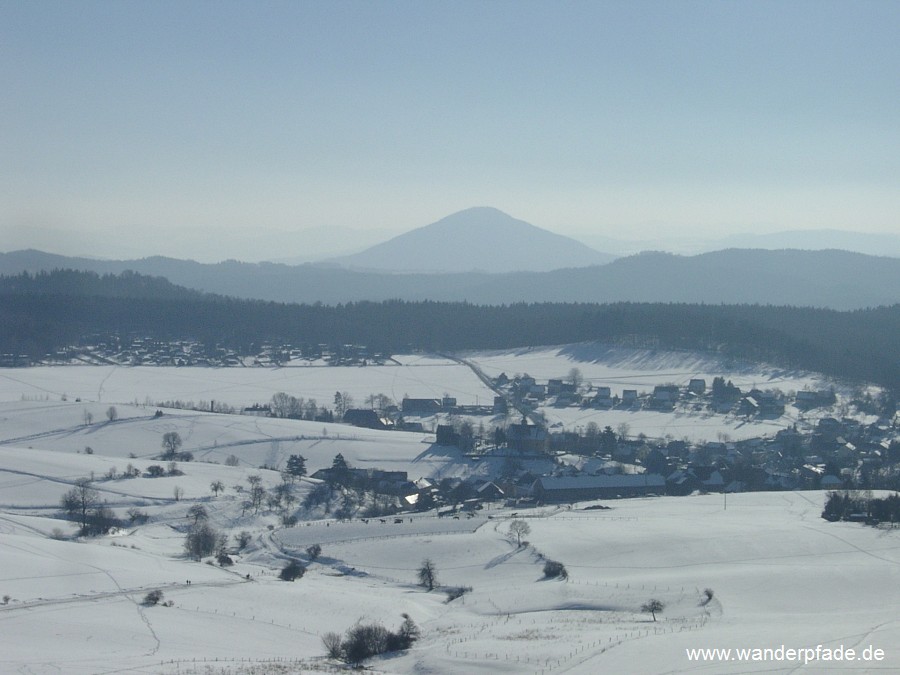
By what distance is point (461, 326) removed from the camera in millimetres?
72688

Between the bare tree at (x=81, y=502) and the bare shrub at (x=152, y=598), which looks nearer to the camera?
the bare shrub at (x=152, y=598)

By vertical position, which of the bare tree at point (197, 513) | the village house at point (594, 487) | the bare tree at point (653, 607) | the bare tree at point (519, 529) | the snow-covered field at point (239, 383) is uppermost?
the snow-covered field at point (239, 383)

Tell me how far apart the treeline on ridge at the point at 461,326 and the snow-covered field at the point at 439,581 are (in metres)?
32.5

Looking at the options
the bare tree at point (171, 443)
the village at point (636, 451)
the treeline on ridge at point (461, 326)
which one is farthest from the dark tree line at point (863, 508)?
the treeline on ridge at point (461, 326)

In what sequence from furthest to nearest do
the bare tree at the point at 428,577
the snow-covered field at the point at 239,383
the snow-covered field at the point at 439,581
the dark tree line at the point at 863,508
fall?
the snow-covered field at the point at 239,383
the dark tree line at the point at 863,508
the bare tree at the point at 428,577
the snow-covered field at the point at 439,581

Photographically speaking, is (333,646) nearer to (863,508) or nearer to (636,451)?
(863,508)

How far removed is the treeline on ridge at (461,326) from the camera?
60.1 metres

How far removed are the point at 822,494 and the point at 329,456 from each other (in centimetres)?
1610

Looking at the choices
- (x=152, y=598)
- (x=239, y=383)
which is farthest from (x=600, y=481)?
(x=239, y=383)

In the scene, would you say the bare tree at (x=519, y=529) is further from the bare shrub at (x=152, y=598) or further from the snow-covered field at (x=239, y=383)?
the snow-covered field at (x=239, y=383)

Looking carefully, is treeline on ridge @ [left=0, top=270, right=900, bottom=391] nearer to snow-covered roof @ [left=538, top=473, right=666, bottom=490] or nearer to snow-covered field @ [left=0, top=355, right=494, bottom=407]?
snow-covered field @ [left=0, top=355, right=494, bottom=407]

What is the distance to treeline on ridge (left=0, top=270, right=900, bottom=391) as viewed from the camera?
197ft

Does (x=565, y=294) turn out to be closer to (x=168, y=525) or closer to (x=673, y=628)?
(x=168, y=525)

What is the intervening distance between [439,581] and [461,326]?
5387cm
